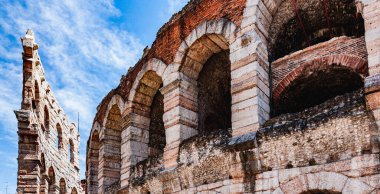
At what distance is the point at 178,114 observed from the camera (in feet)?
29.4

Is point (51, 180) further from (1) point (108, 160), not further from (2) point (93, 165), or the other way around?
(1) point (108, 160)

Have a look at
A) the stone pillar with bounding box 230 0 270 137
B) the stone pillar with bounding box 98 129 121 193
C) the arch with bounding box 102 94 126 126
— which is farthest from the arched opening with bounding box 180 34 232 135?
the stone pillar with bounding box 98 129 121 193

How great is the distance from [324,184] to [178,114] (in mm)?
3793

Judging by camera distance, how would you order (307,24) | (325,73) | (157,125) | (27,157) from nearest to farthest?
(325,73), (307,24), (157,125), (27,157)

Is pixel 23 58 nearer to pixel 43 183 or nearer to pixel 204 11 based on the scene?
pixel 43 183

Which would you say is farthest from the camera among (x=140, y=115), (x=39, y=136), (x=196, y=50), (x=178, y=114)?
(x=39, y=136)

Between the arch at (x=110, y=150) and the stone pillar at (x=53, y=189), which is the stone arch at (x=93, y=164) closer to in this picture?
the arch at (x=110, y=150)

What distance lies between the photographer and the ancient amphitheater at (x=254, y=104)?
5973mm

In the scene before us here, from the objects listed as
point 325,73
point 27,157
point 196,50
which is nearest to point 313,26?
point 325,73

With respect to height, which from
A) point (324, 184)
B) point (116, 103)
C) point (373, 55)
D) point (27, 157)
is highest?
point (116, 103)

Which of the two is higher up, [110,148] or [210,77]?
[210,77]

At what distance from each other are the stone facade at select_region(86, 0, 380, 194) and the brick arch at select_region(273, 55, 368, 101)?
0.7 inches

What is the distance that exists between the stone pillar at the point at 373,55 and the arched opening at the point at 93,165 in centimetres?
1024

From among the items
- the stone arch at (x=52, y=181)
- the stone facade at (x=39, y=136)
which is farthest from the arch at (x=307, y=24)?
the stone arch at (x=52, y=181)
